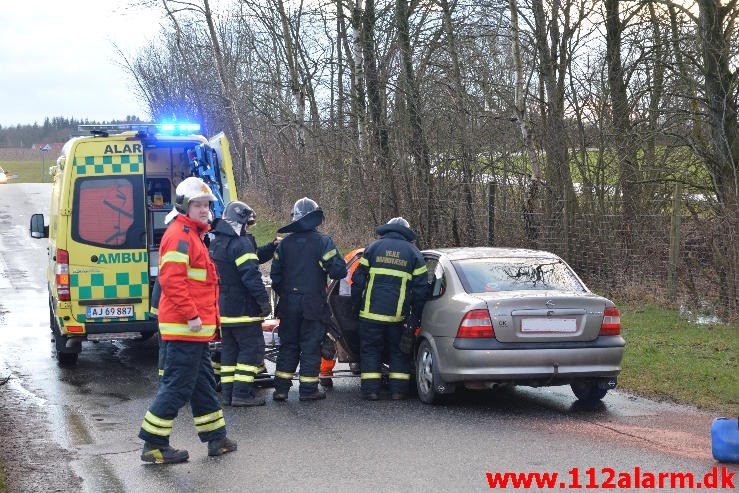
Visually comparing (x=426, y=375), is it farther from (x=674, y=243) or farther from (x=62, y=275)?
(x=674, y=243)

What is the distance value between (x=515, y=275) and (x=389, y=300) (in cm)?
118

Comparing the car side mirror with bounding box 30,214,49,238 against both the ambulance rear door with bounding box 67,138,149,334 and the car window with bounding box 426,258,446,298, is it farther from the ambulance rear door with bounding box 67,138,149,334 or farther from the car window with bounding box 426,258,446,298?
the car window with bounding box 426,258,446,298

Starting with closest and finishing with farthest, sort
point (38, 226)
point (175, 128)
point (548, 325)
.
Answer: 1. point (548, 325)
2. point (175, 128)
3. point (38, 226)

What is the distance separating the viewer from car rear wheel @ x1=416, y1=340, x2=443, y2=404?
9.23m

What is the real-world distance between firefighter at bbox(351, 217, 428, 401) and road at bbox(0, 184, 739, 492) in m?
0.30

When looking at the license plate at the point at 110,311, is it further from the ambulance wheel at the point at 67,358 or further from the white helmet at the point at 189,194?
the white helmet at the point at 189,194

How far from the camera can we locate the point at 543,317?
8.79 m

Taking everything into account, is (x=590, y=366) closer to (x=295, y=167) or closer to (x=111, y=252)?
(x=111, y=252)

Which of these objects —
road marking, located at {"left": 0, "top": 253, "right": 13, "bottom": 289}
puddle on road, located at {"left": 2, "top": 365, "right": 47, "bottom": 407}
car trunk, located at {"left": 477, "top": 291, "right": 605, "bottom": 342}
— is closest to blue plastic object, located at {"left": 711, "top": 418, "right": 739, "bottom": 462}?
car trunk, located at {"left": 477, "top": 291, "right": 605, "bottom": 342}

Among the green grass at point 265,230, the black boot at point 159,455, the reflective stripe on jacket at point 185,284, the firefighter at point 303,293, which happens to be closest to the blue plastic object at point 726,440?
the reflective stripe on jacket at point 185,284

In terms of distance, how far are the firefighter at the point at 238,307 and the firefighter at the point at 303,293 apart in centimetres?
30

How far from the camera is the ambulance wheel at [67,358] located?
12.2m

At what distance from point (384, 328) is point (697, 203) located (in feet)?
22.4

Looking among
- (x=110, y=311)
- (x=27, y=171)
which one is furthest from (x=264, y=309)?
(x=27, y=171)
